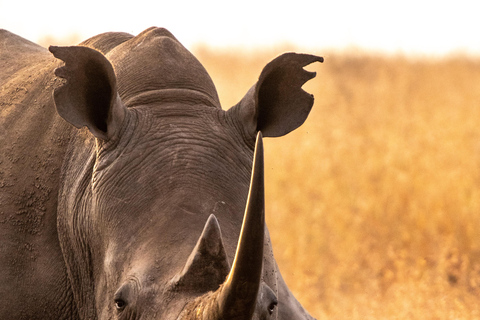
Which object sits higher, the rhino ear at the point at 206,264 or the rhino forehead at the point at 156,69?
the rhino forehead at the point at 156,69

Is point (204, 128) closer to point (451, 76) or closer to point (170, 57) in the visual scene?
point (170, 57)

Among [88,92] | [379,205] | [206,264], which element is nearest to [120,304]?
[206,264]

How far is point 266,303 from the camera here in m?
2.90

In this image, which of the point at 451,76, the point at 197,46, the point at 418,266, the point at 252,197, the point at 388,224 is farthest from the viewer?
the point at 197,46

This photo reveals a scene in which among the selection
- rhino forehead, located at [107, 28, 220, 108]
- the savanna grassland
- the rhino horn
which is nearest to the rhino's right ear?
rhino forehead, located at [107, 28, 220, 108]

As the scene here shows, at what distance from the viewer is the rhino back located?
11.9 feet

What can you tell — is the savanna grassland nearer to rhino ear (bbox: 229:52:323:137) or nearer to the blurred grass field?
the blurred grass field

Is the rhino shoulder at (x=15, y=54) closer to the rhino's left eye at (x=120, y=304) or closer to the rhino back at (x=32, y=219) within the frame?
the rhino back at (x=32, y=219)

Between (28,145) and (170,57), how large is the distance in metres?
0.75

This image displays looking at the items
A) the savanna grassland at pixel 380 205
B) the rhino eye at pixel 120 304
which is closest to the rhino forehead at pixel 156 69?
the rhino eye at pixel 120 304

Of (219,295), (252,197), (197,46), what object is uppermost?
(252,197)

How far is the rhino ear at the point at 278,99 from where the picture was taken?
3471 millimetres

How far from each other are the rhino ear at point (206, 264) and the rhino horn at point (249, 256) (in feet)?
0.47

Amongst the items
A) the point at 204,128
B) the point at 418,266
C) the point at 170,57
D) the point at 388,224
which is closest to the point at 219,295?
the point at 204,128
